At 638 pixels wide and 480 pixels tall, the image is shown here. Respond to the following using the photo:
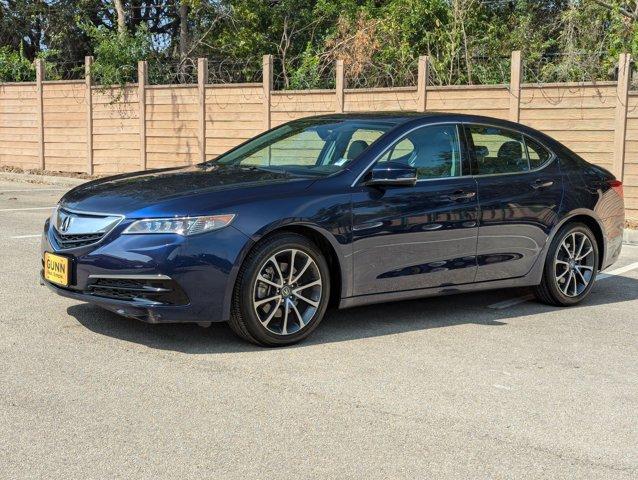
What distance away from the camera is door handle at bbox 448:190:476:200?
638 centimetres

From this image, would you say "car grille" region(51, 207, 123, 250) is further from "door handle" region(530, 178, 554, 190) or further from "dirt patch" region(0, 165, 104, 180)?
"dirt patch" region(0, 165, 104, 180)

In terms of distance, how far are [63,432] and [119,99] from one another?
15211 millimetres

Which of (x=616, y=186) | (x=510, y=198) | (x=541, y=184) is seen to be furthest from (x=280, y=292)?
(x=616, y=186)

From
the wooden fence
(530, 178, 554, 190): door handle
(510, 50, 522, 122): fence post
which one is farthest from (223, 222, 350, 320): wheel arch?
(510, 50, 522, 122): fence post

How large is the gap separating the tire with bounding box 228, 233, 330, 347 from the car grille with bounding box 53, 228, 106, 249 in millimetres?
918

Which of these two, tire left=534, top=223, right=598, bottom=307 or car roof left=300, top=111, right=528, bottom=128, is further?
tire left=534, top=223, right=598, bottom=307

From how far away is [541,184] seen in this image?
22.8 ft

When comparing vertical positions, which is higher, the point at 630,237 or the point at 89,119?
the point at 89,119

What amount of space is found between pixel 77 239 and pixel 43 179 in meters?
14.2

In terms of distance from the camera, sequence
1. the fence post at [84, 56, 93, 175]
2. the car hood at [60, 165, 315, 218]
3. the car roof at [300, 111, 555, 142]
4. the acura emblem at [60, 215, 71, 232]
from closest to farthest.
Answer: the car hood at [60, 165, 315, 218] → the acura emblem at [60, 215, 71, 232] → the car roof at [300, 111, 555, 142] → the fence post at [84, 56, 93, 175]

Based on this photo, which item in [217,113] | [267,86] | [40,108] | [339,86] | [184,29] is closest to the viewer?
[339,86]

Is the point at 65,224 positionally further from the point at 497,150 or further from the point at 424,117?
the point at 497,150

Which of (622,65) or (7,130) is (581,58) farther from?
(7,130)

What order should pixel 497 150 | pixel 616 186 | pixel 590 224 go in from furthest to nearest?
1. pixel 616 186
2. pixel 590 224
3. pixel 497 150
